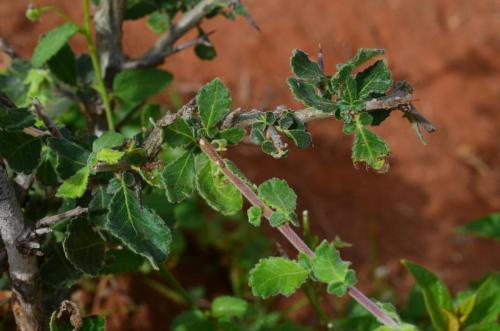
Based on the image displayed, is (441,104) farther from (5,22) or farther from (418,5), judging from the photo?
(5,22)

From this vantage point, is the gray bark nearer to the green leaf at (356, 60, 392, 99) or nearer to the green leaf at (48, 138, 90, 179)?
the green leaf at (48, 138, 90, 179)

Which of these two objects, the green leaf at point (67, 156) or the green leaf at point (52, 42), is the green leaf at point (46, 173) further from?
the green leaf at point (52, 42)

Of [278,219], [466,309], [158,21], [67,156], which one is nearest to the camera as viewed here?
[278,219]

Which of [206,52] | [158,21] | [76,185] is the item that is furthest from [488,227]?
[76,185]

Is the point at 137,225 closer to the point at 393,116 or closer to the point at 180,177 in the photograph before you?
the point at 180,177

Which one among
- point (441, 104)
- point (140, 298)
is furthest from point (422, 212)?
point (140, 298)
